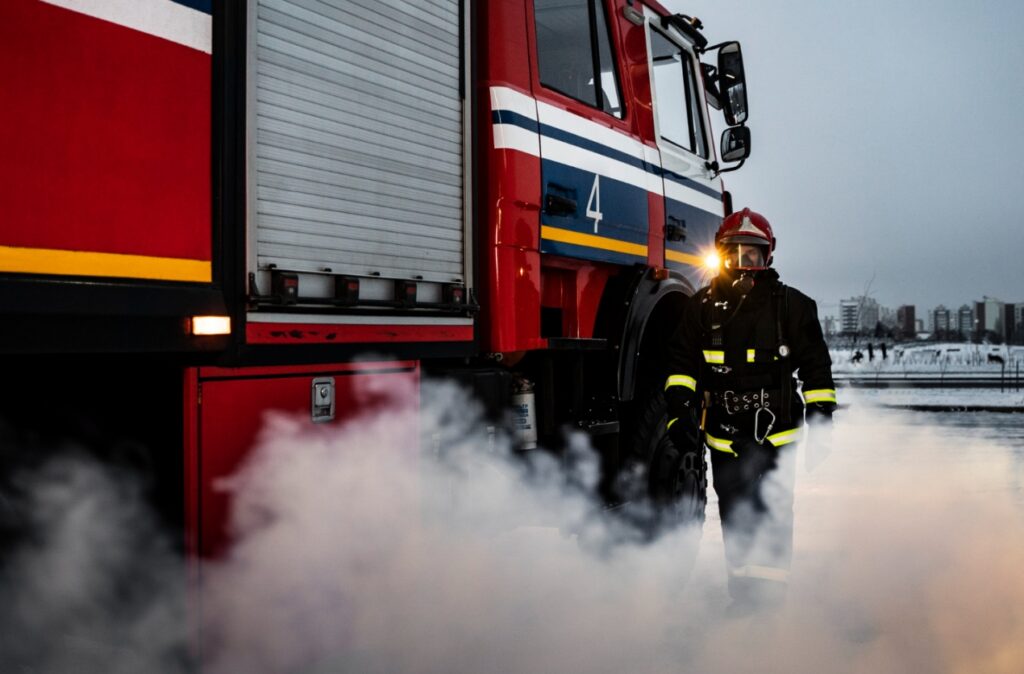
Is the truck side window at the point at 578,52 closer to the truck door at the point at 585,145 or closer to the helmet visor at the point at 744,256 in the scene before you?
the truck door at the point at 585,145

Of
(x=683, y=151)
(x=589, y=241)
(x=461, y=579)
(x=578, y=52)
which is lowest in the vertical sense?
(x=461, y=579)

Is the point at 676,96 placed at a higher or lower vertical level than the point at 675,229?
higher

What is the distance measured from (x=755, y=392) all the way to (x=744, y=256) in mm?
599

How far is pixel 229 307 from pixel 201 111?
53cm

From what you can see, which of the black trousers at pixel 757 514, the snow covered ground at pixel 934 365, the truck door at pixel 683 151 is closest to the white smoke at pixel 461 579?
the black trousers at pixel 757 514

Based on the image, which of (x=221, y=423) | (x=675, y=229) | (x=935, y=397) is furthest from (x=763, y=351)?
(x=935, y=397)

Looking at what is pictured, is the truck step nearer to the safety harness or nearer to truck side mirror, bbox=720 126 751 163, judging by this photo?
the safety harness

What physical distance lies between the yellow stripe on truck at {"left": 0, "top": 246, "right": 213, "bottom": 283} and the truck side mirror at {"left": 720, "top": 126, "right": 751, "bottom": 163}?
12.1 feet

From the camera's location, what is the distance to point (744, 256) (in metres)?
4.19

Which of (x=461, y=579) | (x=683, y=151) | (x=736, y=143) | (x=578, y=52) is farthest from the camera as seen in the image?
(x=736, y=143)

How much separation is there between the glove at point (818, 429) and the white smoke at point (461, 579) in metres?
0.72

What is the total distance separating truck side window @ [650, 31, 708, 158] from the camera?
204 inches

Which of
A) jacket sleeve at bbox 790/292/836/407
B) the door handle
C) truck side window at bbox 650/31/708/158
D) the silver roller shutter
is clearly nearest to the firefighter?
jacket sleeve at bbox 790/292/836/407

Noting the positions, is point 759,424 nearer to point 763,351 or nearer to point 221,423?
point 763,351
